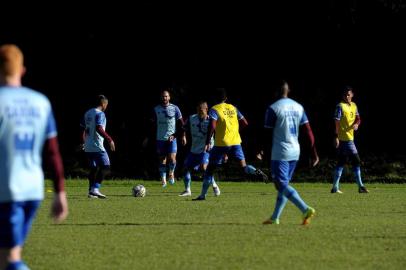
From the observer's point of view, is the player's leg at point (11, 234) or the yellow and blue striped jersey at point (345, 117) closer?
the player's leg at point (11, 234)

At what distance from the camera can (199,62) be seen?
35.7m

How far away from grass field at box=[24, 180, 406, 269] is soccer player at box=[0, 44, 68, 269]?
2958 mm

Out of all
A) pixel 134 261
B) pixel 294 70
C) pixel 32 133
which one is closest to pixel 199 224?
pixel 134 261

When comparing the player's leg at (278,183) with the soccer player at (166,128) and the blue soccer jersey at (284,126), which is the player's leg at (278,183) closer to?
the blue soccer jersey at (284,126)

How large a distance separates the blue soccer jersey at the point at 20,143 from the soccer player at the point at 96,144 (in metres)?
13.8

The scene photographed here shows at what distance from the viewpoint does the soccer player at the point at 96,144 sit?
21688mm

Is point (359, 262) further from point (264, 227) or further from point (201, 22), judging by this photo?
point (201, 22)

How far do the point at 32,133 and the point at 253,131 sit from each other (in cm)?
2822

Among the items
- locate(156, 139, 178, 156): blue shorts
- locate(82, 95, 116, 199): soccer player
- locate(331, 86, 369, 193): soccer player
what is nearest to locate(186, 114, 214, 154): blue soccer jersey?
locate(82, 95, 116, 199): soccer player

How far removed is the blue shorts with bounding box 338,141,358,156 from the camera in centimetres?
2378

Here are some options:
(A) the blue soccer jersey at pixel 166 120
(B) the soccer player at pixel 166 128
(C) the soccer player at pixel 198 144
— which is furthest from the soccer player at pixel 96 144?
(A) the blue soccer jersey at pixel 166 120

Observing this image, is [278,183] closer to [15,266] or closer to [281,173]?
[281,173]

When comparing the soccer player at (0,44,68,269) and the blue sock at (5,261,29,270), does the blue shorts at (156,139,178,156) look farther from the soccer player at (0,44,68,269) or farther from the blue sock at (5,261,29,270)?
the blue sock at (5,261,29,270)

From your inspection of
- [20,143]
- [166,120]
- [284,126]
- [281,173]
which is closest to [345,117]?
[166,120]
